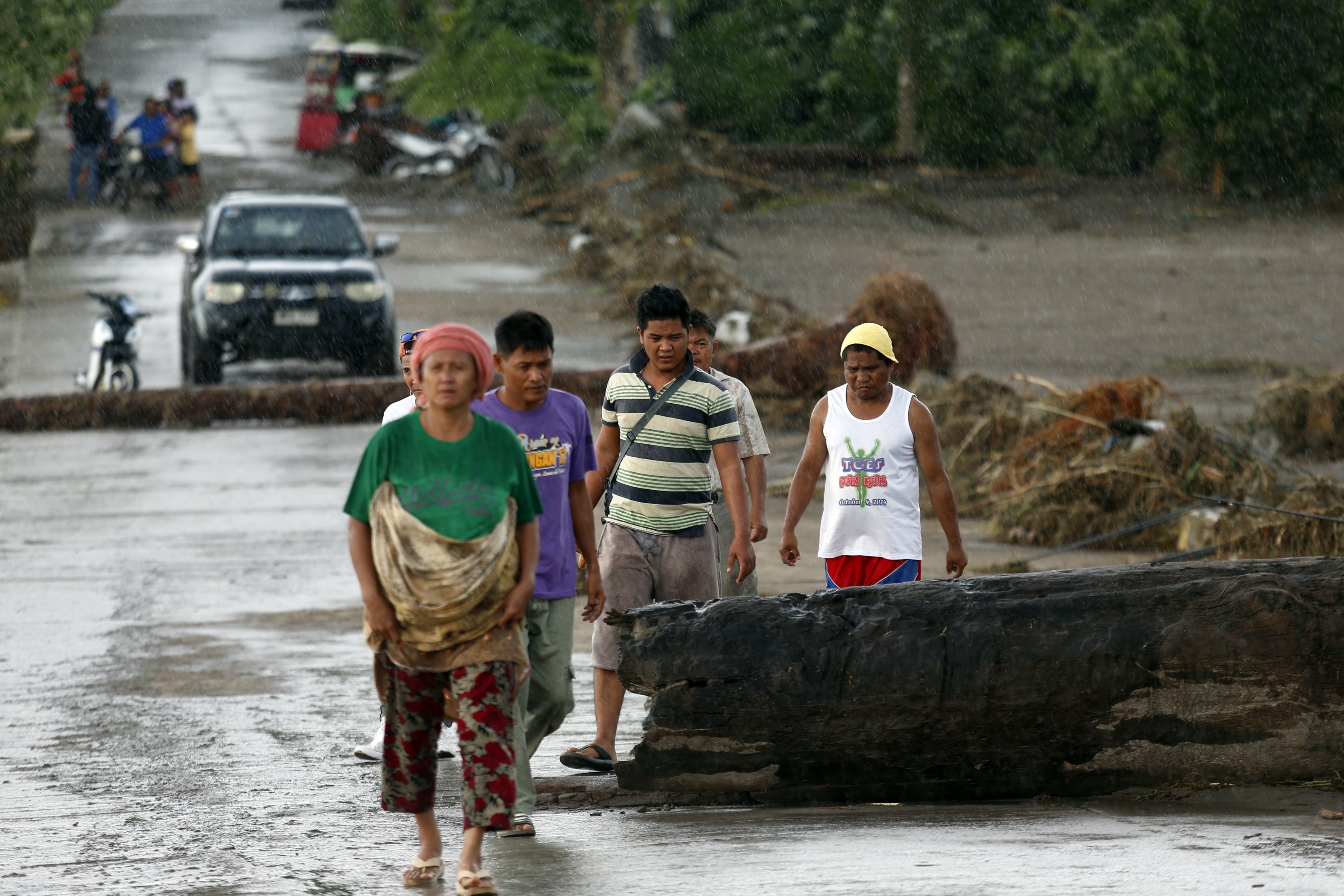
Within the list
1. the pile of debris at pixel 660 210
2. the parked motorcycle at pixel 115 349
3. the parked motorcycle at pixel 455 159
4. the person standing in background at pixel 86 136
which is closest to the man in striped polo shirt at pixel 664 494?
the parked motorcycle at pixel 115 349

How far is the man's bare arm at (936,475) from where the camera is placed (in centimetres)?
686

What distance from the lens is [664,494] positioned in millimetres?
6453

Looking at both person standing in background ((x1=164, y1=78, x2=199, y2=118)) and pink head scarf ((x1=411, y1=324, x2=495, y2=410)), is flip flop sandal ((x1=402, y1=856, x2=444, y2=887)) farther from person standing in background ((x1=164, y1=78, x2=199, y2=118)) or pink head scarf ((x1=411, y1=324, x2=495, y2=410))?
person standing in background ((x1=164, y1=78, x2=199, y2=118))

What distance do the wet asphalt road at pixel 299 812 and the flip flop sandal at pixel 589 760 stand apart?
21cm

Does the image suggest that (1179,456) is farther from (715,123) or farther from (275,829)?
(715,123)

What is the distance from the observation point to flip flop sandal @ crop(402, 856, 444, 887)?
Answer: 487 centimetres

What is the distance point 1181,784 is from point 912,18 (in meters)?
32.4

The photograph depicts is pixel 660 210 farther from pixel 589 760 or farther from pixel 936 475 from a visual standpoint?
pixel 589 760

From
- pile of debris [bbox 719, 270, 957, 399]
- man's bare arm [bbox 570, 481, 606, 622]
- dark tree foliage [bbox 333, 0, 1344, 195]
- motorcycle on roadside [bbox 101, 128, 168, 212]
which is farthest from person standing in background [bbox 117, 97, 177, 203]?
man's bare arm [bbox 570, 481, 606, 622]

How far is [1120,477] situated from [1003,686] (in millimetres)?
6780

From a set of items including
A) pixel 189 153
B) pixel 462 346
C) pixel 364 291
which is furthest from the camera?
pixel 189 153

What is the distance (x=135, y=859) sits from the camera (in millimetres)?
5172

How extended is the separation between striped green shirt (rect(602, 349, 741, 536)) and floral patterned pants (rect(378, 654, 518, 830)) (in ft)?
5.18

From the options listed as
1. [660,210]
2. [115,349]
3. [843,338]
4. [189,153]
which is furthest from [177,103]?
[843,338]
